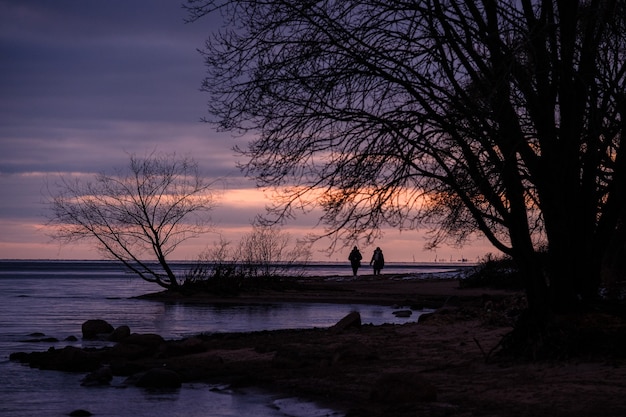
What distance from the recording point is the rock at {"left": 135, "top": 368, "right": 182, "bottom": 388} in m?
13.7

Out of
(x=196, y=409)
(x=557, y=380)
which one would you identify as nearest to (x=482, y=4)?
(x=557, y=380)

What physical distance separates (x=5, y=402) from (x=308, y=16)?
676 centimetres

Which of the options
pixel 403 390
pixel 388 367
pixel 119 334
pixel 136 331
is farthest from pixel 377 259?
pixel 403 390

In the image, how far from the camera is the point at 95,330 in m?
22.4

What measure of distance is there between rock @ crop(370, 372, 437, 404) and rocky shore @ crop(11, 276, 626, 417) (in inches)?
0.5

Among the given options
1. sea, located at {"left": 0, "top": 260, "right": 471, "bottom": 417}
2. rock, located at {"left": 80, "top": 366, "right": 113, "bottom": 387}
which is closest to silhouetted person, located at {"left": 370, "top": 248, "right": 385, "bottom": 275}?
sea, located at {"left": 0, "top": 260, "right": 471, "bottom": 417}

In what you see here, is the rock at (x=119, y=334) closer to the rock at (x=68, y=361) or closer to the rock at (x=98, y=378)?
the rock at (x=68, y=361)

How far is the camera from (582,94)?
11961mm

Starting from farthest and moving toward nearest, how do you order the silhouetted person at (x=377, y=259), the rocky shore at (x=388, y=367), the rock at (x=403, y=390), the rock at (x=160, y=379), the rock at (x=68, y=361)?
the silhouetted person at (x=377, y=259), the rock at (x=68, y=361), the rock at (x=160, y=379), the rock at (x=403, y=390), the rocky shore at (x=388, y=367)

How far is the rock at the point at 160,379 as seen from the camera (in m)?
13.7

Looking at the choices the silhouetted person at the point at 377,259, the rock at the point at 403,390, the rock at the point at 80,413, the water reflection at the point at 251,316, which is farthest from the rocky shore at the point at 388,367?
the silhouetted person at the point at 377,259

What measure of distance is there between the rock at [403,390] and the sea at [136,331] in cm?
62

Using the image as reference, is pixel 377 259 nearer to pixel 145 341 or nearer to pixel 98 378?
pixel 145 341

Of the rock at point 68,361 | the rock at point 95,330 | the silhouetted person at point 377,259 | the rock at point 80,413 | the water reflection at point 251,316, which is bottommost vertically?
the rock at point 80,413
